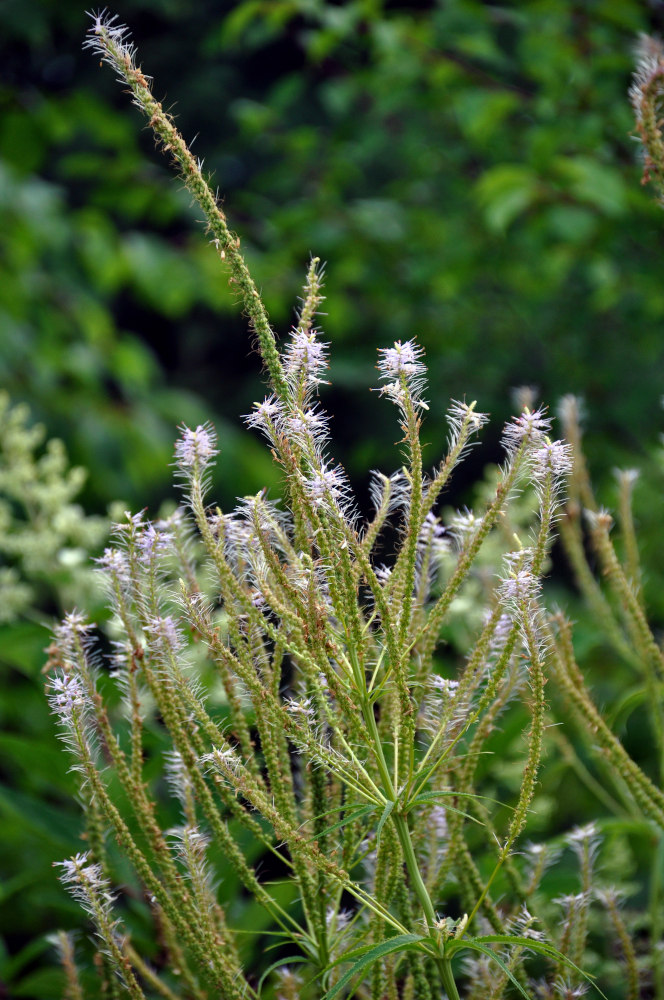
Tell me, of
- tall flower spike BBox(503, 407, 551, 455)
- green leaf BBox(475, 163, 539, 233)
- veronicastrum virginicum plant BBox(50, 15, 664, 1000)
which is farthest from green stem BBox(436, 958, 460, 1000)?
green leaf BBox(475, 163, 539, 233)

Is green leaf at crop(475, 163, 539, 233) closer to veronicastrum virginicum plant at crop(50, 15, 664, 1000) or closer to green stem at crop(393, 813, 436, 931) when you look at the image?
veronicastrum virginicum plant at crop(50, 15, 664, 1000)

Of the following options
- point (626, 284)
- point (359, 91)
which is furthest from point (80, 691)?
point (359, 91)

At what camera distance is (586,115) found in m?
2.41

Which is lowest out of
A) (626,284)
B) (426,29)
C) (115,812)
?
(115,812)

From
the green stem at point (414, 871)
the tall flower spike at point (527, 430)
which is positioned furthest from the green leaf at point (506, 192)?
the green stem at point (414, 871)

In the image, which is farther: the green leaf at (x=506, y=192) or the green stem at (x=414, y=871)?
the green leaf at (x=506, y=192)

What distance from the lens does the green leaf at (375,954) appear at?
20.2 inches

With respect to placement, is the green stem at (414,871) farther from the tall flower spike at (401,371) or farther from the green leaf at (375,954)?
the tall flower spike at (401,371)

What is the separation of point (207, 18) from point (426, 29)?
8.71 ft

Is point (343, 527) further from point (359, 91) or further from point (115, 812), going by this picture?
point (359, 91)

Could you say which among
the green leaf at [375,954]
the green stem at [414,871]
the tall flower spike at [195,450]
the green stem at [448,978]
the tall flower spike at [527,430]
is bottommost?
the green stem at [448,978]

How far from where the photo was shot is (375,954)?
514 millimetres

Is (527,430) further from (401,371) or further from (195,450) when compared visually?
(195,450)

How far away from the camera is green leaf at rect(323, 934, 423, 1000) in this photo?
51 centimetres
